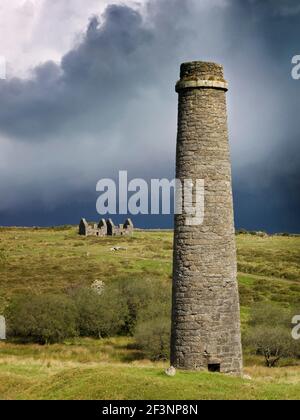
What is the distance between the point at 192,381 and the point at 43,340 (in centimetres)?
2395

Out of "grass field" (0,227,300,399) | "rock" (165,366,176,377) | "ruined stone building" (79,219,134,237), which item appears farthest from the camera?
"ruined stone building" (79,219,134,237)

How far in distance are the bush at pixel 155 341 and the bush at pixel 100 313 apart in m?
6.67

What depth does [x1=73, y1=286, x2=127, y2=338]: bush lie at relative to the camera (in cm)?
4084

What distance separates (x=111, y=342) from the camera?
39.2 m

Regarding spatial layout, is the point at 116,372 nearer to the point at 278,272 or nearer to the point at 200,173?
the point at 200,173

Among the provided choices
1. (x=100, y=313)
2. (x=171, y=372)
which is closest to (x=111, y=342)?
(x=100, y=313)

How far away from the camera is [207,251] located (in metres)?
18.8

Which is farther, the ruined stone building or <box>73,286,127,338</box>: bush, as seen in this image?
the ruined stone building

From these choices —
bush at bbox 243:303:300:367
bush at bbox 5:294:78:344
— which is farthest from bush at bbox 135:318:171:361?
bush at bbox 5:294:78:344

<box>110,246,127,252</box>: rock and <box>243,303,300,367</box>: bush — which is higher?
<box>110,246,127,252</box>: rock

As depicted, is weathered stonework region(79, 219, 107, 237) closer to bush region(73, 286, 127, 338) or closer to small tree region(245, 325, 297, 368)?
bush region(73, 286, 127, 338)

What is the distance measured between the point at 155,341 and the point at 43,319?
31.1ft

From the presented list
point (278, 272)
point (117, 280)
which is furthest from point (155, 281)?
point (278, 272)

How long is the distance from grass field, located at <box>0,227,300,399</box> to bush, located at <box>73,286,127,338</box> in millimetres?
1402
